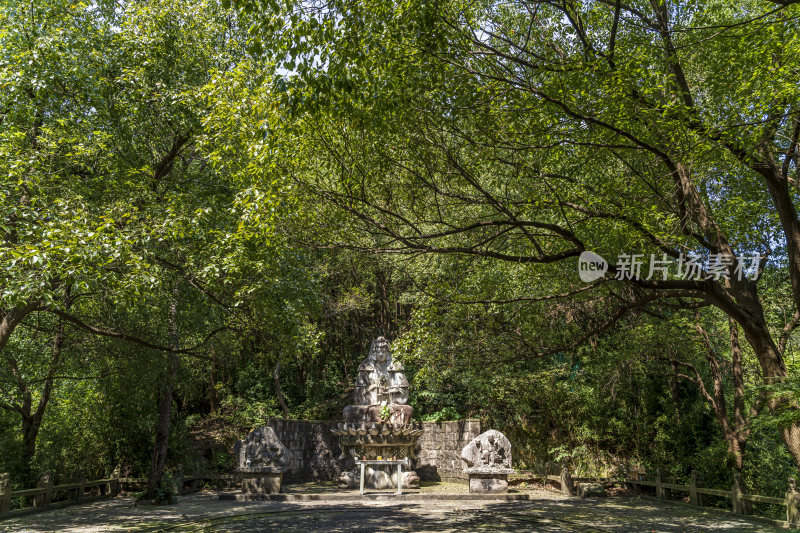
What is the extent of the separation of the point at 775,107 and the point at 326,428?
14.4 metres

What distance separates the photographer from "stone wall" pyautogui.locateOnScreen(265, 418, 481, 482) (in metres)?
16.0

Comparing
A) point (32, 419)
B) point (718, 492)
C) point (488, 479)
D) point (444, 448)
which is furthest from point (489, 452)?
point (32, 419)

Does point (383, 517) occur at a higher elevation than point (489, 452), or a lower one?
lower

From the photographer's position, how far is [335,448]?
56.0ft

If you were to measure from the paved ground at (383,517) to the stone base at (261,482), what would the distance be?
3.00 ft

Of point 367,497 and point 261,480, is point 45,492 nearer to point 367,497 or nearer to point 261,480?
point 261,480

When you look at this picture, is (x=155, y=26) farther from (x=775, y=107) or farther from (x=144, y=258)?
(x=775, y=107)

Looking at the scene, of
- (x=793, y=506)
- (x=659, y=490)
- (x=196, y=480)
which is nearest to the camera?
(x=793, y=506)

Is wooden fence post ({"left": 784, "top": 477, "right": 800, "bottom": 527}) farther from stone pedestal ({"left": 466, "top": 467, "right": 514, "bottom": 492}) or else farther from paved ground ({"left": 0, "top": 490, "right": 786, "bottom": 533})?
stone pedestal ({"left": 466, "top": 467, "right": 514, "bottom": 492})

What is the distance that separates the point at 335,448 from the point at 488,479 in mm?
5858

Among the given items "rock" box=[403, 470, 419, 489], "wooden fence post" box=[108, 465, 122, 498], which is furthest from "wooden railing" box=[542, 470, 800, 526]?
"wooden fence post" box=[108, 465, 122, 498]

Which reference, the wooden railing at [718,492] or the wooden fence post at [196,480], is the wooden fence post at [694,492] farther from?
the wooden fence post at [196,480]

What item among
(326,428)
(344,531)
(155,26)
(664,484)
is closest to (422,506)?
(344,531)

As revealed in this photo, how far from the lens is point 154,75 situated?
947 centimetres
